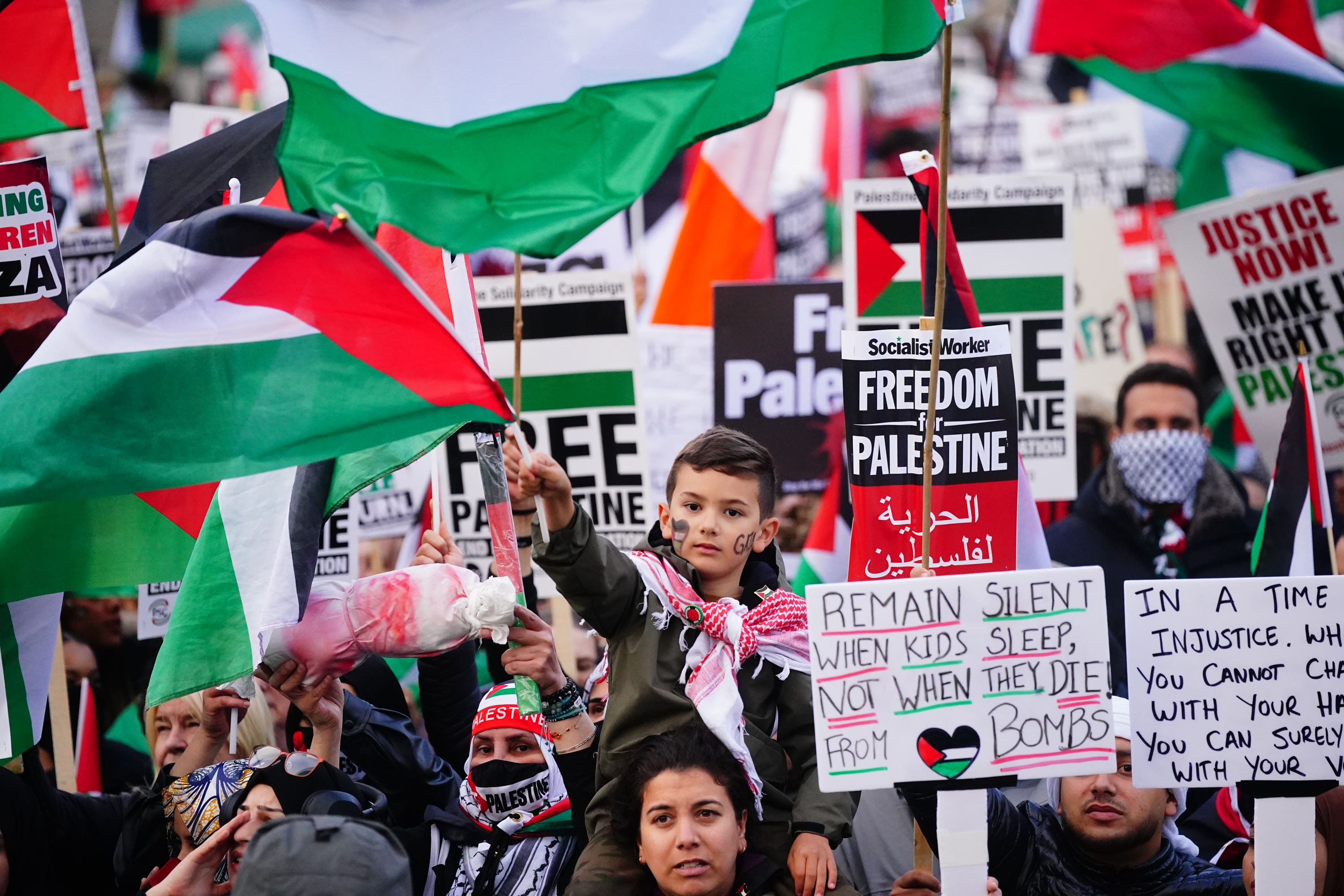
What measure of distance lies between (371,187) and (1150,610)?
1.99 metres

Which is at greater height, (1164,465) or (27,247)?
(27,247)

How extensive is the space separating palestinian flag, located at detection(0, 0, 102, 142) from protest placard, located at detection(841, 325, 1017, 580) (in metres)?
2.85

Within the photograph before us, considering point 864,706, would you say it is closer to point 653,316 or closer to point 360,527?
point 360,527

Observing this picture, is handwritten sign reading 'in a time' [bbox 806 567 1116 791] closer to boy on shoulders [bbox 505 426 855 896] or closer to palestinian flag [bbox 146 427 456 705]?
boy on shoulders [bbox 505 426 855 896]

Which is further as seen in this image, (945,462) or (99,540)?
(945,462)

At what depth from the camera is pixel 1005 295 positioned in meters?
5.73

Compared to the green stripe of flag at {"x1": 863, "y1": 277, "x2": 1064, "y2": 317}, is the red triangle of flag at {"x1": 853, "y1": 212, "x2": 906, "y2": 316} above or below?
above

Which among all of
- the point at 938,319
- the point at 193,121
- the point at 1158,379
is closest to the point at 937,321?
the point at 938,319

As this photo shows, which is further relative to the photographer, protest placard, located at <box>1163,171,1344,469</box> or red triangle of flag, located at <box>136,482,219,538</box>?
protest placard, located at <box>1163,171,1344,469</box>

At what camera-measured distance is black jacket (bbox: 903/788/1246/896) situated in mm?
3795

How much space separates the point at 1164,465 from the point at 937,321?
9.75 ft

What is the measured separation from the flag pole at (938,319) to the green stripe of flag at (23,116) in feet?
10.1

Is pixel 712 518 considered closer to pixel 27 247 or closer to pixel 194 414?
pixel 194 414

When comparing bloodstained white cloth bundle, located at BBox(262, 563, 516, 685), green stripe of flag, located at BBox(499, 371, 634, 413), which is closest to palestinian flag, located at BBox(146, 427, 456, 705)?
bloodstained white cloth bundle, located at BBox(262, 563, 516, 685)
